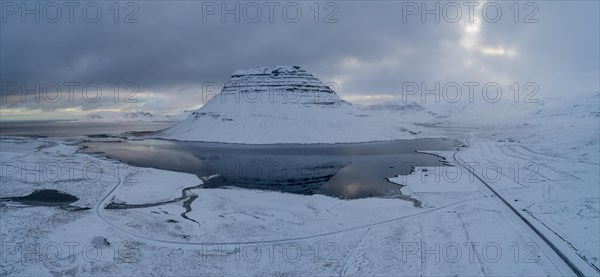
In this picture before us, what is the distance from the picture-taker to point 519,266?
17.5 m

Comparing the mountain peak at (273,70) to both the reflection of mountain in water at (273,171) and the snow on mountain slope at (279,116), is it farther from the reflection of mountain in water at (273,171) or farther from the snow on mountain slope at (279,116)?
the reflection of mountain in water at (273,171)


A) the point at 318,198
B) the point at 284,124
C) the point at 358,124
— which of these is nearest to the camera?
the point at 318,198

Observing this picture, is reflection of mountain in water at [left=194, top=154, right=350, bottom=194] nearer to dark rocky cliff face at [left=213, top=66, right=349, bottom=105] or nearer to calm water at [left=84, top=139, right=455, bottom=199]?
calm water at [left=84, top=139, right=455, bottom=199]

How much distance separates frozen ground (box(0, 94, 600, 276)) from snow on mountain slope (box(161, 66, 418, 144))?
167ft

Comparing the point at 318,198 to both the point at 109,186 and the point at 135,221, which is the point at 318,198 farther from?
the point at 109,186

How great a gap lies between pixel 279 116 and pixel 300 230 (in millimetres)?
73865

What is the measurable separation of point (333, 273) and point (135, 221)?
1302 centimetres

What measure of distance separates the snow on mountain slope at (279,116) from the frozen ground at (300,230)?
50.9 meters

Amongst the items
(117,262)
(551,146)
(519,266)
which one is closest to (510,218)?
(519,266)

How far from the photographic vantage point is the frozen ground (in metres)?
17.5

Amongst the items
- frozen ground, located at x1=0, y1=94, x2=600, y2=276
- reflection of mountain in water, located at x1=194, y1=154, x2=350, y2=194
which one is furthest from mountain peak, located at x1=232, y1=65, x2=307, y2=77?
frozen ground, located at x1=0, y1=94, x2=600, y2=276

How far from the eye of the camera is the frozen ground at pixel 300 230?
17516 mm

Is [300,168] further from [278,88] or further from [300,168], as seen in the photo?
[278,88]

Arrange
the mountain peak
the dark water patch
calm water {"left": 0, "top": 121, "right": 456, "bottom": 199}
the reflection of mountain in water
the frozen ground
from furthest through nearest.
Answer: the mountain peak → the reflection of mountain in water → calm water {"left": 0, "top": 121, "right": 456, "bottom": 199} → the dark water patch → the frozen ground
